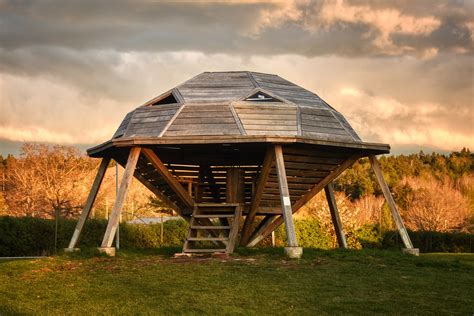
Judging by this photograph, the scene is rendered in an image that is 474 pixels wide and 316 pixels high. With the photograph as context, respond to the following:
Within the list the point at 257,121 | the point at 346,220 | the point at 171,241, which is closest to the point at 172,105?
the point at 257,121

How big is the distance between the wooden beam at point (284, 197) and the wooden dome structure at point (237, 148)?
0.09 ft

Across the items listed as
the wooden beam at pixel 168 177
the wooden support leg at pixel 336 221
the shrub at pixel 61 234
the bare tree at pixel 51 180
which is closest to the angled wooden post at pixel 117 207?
the wooden beam at pixel 168 177

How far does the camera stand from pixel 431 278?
1506 centimetres

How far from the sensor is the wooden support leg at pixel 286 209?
1803 centimetres

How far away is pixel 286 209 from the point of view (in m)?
18.9

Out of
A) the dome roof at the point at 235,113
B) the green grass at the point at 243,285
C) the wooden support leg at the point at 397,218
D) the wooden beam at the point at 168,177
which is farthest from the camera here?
the wooden support leg at the point at 397,218

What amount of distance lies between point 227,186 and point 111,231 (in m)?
4.87

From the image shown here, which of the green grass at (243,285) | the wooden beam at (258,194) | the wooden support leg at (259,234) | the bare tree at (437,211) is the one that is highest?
the bare tree at (437,211)

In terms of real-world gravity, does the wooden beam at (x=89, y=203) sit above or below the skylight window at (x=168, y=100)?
below

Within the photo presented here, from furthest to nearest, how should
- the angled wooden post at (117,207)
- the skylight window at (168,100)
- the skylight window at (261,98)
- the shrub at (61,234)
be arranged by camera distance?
the shrub at (61,234)
the skylight window at (168,100)
the skylight window at (261,98)
the angled wooden post at (117,207)

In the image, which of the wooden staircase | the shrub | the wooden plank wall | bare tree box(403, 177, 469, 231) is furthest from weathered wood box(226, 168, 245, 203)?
bare tree box(403, 177, 469, 231)

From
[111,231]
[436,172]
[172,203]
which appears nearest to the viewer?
[111,231]

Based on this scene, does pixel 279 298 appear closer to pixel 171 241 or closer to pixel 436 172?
pixel 171 241

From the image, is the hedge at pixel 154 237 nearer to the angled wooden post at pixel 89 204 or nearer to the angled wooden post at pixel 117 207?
the angled wooden post at pixel 89 204
